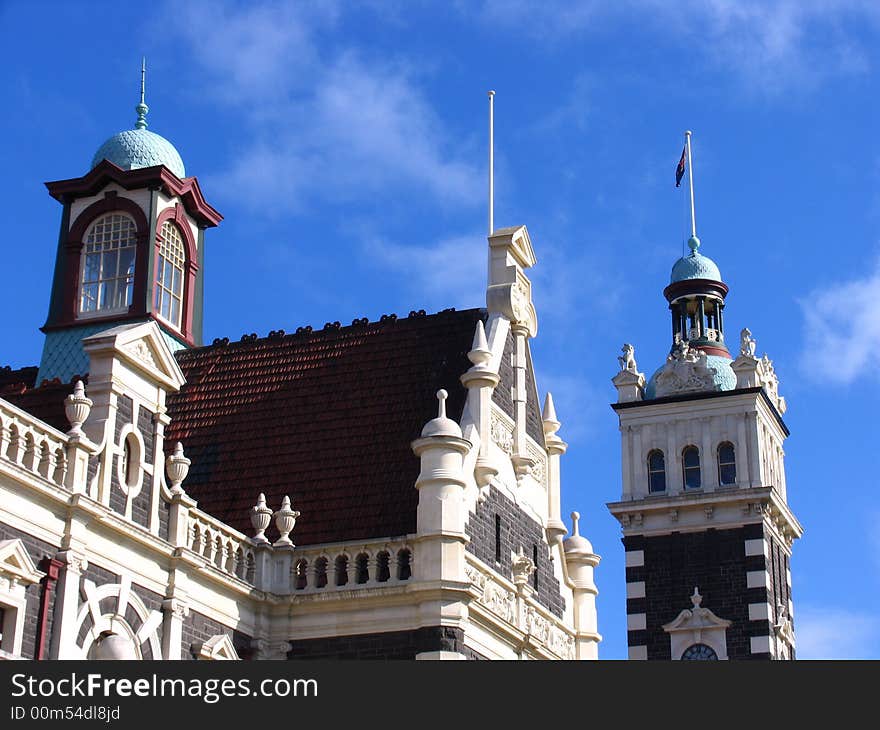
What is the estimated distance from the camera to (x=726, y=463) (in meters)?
62.8

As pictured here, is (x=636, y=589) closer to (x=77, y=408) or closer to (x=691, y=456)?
(x=691, y=456)

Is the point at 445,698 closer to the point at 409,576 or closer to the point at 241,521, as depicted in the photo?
the point at 409,576

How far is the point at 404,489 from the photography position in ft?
112

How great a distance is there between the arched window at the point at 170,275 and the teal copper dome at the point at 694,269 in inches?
1246

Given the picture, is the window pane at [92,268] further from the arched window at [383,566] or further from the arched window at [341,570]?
the arched window at [383,566]

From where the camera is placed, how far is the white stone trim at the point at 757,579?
59031mm

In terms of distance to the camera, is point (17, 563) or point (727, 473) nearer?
point (17, 563)

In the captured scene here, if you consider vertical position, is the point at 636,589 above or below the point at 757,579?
above

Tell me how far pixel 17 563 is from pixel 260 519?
290 inches

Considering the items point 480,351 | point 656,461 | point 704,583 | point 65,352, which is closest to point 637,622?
point 704,583

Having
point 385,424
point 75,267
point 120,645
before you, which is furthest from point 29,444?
point 75,267

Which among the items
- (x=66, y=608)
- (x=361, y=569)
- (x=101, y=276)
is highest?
(x=101, y=276)

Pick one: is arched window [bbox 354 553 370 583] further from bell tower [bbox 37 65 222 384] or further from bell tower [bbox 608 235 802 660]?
bell tower [bbox 608 235 802 660]

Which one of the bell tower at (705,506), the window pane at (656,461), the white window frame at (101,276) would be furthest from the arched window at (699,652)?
the white window frame at (101,276)
